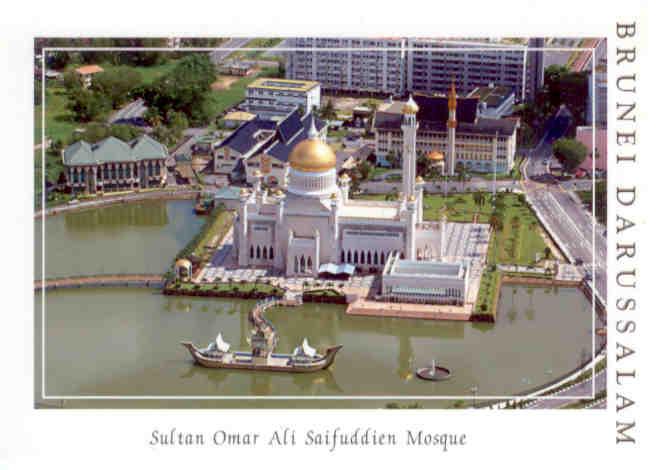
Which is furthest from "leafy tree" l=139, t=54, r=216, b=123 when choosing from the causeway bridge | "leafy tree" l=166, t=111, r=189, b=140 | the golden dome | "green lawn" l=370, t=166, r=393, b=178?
the causeway bridge


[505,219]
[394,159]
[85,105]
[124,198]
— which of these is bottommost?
[505,219]

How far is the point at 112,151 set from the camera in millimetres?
23578

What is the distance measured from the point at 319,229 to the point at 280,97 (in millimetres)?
7328

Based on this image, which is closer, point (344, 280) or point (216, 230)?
point (344, 280)

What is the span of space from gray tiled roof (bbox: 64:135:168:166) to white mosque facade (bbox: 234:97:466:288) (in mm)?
4403

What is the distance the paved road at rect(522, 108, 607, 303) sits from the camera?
771 inches

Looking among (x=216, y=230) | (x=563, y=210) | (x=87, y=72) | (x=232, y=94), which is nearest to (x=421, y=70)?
(x=232, y=94)

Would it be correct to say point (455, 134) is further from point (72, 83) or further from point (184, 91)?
point (72, 83)

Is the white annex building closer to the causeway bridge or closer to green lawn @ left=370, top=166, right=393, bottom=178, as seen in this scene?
the causeway bridge

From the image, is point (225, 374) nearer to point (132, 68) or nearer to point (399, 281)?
point (399, 281)

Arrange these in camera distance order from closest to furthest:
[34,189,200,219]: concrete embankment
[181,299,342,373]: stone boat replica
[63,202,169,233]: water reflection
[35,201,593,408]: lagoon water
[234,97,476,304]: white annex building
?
[35,201,593,408]: lagoon water < [181,299,342,373]: stone boat replica < [234,97,476,304]: white annex building < [63,202,169,233]: water reflection < [34,189,200,219]: concrete embankment
